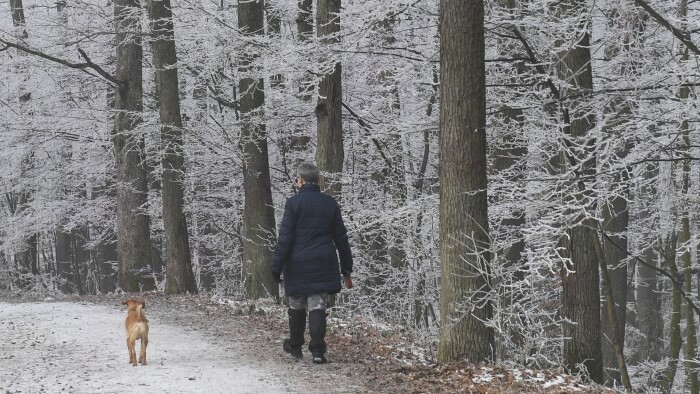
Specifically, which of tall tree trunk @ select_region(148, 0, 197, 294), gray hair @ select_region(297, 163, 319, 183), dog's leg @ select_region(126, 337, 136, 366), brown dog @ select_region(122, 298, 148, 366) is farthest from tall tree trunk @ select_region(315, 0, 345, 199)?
tall tree trunk @ select_region(148, 0, 197, 294)

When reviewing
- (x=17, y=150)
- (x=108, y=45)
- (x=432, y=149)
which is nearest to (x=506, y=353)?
(x=432, y=149)

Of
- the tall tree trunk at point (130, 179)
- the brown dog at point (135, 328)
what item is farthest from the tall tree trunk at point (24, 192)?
the brown dog at point (135, 328)

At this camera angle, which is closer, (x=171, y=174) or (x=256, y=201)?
(x=256, y=201)

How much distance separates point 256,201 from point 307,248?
6.33 metres

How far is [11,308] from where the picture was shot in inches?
508

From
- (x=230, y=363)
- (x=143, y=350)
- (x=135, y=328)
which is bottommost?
(x=230, y=363)

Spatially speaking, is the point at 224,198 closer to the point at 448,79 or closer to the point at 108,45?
the point at 108,45

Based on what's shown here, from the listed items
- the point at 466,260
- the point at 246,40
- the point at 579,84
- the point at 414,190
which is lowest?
the point at 466,260

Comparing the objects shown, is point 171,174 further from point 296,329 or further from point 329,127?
point 296,329

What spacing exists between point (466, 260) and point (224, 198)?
13.3 metres

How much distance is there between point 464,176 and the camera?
720 cm

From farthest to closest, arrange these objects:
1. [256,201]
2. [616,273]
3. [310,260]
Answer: [616,273] → [256,201] → [310,260]

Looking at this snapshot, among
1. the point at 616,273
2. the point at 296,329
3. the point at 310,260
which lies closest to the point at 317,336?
the point at 296,329

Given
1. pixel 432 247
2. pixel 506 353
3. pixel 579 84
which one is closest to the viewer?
pixel 506 353
